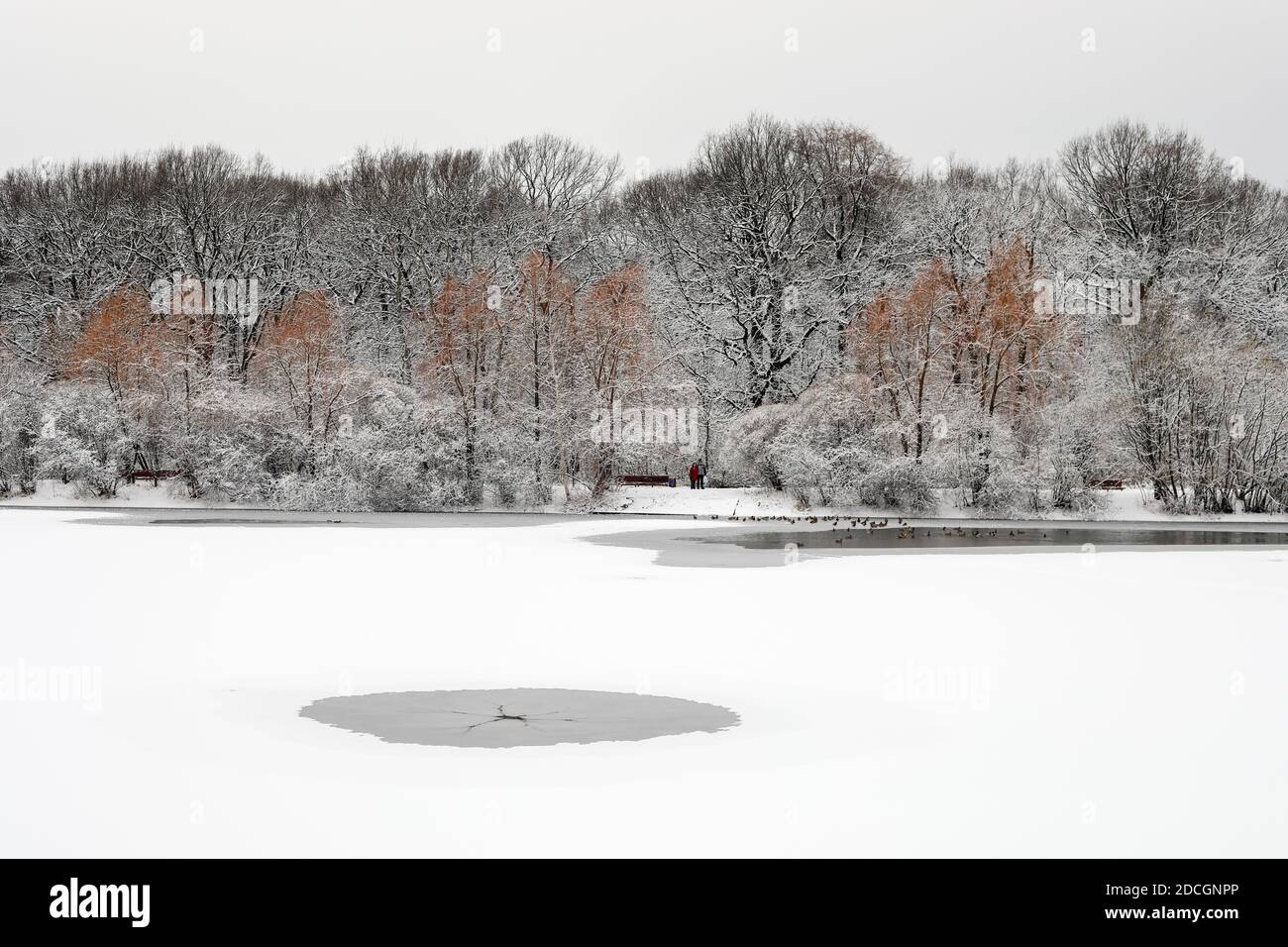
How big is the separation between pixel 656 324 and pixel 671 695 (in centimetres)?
4340

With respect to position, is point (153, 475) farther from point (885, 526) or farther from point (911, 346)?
point (885, 526)

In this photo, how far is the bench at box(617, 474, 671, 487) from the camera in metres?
50.6

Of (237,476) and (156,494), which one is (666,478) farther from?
(156,494)

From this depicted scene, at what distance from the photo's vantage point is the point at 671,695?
36.8ft

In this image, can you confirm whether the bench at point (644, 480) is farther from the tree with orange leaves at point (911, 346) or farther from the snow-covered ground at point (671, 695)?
the snow-covered ground at point (671, 695)

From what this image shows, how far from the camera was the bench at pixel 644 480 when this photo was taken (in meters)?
50.6

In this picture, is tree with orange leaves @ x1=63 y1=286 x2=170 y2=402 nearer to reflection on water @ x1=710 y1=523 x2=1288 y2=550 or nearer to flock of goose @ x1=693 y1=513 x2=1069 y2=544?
flock of goose @ x1=693 y1=513 x2=1069 y2=544

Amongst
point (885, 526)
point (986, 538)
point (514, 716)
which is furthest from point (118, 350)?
point (514, 716)

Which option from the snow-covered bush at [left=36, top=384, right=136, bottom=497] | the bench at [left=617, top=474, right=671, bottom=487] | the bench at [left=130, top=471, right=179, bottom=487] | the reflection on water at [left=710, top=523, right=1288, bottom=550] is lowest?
the reflection on water at [left=710, top=523, right=1288, bottom=550]

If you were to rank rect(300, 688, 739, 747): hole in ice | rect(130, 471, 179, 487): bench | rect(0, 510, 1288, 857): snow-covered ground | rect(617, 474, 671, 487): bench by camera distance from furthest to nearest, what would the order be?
rect(130, 471, 179, 487): bench, rect(617, 474, 671, 487): bench, rect(300, 688, 739, 747): hole in ice, rect(0, 510, 1288, 857): snow-covered ground

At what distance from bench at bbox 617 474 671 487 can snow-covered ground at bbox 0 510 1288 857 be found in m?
29.3

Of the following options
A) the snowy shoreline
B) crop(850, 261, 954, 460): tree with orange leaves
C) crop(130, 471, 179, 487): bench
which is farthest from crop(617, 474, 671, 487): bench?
crop(130, 471, 179, 487): bench


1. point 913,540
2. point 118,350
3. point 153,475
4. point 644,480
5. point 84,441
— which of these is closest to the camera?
point 913,540
